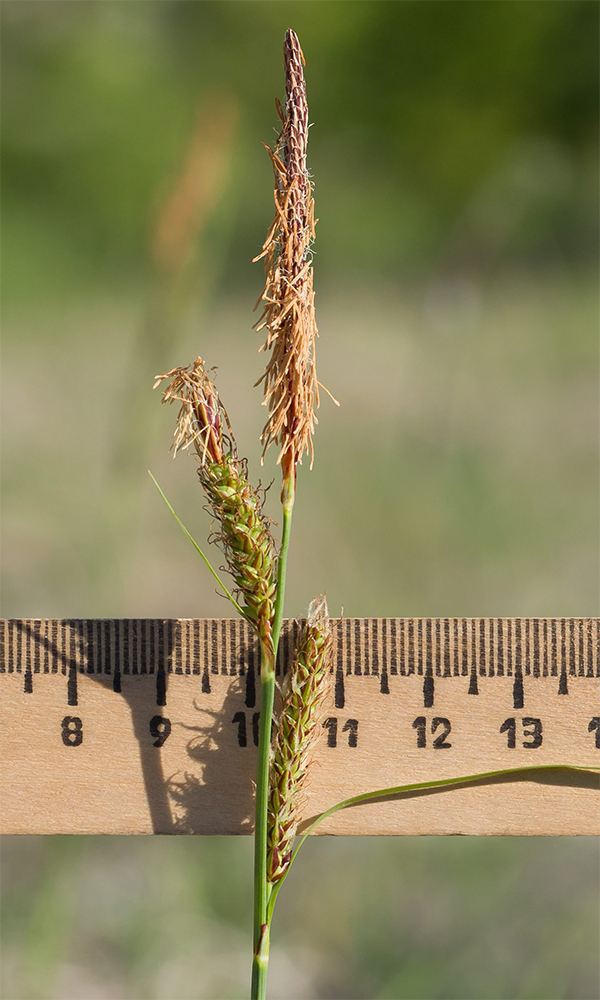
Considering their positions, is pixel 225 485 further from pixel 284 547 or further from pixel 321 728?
pixel 321 728

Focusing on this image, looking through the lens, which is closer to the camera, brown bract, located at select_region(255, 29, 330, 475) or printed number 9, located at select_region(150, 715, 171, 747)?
brown bract, located at select_region(255, 29, 330, 475)

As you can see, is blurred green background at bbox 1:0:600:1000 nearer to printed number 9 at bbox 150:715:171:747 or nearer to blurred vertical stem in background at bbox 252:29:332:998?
printed number 9 at bbox 150:715:171:747

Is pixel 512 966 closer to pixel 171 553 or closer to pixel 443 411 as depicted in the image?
pixel 171 553

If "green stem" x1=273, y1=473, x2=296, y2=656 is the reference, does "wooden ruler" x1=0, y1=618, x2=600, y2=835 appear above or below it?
below

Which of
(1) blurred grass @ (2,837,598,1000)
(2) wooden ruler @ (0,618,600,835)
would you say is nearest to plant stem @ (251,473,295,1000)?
(2) wooden ruler @ (0,618,600,835)

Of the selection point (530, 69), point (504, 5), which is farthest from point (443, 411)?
point (504, 5)

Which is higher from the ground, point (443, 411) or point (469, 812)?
point (443, 411)

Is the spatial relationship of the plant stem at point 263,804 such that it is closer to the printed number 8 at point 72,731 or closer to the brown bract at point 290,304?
the brown bract at point 290,304

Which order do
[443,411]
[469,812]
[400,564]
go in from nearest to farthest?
[469,812] < [400,564] < [443,411]
